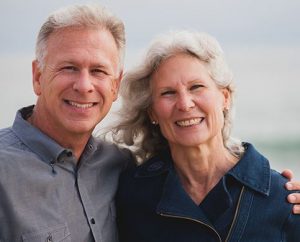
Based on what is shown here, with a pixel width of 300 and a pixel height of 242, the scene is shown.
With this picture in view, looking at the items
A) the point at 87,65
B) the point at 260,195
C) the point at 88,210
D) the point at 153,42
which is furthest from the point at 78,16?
the point at 260,195

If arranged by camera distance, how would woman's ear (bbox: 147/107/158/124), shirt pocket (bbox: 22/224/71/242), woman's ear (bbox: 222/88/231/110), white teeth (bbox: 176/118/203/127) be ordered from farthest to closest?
woman's ear (bbox: 147/107/158/124), woman's ear (bbox: 222/88/231/110), white teeth (bbox: 176/118/203/127), shirt pocket (bbox: 22/224/71/242)

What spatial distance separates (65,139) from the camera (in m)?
2.91

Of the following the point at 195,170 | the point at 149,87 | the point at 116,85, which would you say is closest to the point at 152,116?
the point at 149,87

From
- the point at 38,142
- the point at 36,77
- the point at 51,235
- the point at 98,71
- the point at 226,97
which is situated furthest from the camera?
the point at 226,97

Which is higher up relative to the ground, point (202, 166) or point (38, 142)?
point (38, 142)

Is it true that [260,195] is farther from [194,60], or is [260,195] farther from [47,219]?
[47,219]

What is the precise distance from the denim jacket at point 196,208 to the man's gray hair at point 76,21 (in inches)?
30.8

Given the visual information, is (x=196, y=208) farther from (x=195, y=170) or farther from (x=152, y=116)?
(x=152, y=116)

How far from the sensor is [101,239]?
2.81 metres

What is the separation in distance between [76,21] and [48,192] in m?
0.85

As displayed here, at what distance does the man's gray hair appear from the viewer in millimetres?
2824

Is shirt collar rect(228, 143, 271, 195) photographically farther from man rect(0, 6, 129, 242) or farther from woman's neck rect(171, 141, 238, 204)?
man rect(0, 6, 129, 242)

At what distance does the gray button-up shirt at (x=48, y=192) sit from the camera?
2.55 metres

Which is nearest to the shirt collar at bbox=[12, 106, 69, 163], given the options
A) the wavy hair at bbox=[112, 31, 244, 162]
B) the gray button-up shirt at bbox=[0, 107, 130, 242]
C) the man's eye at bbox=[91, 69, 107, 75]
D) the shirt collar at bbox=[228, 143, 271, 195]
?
the gray button-up shirt at bbox=[0, 107, 130, 242]
